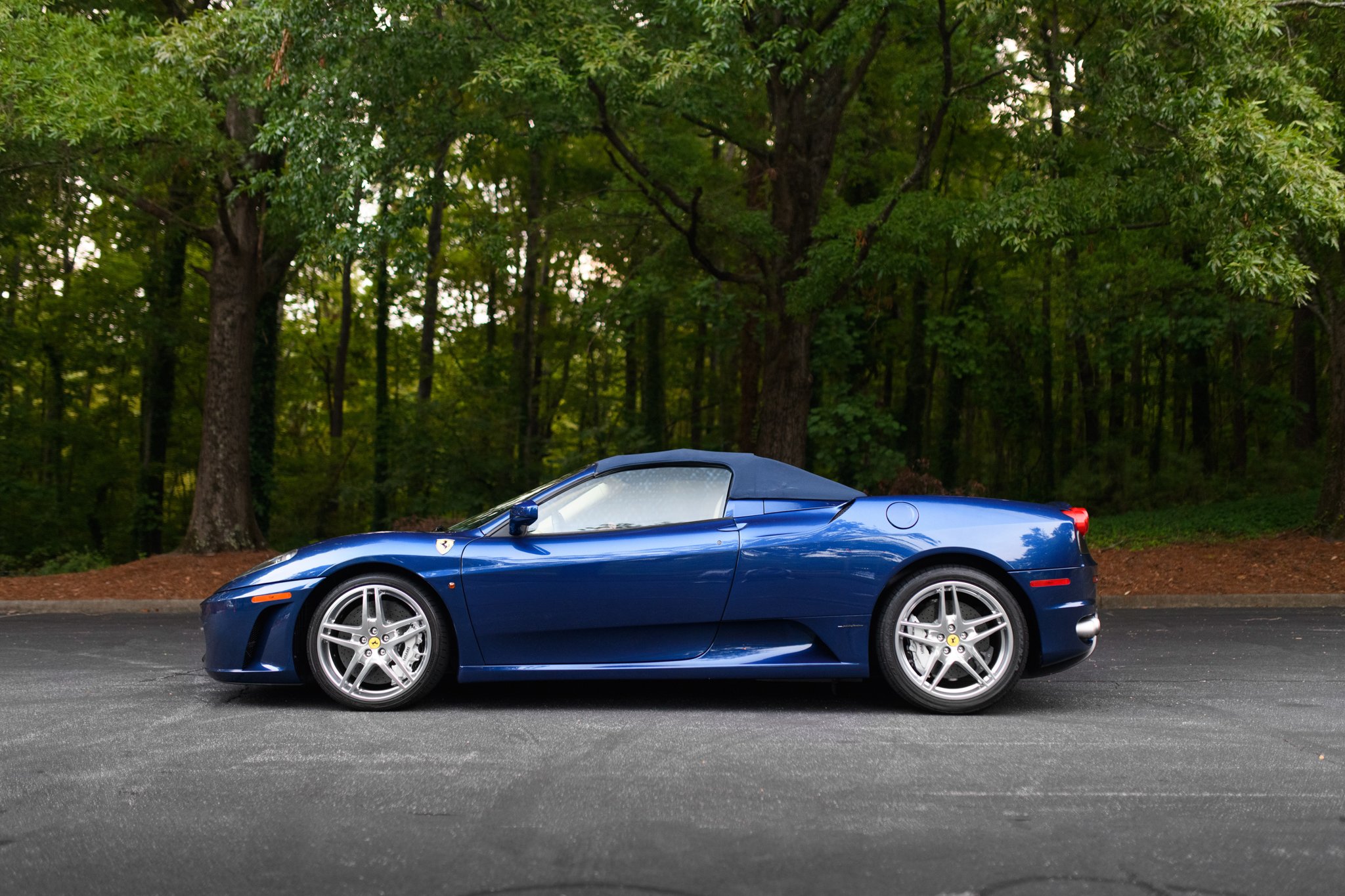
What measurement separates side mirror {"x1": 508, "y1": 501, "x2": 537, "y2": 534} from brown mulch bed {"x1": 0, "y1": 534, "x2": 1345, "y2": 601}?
704cm

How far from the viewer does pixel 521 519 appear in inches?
219

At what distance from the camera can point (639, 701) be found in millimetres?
5828

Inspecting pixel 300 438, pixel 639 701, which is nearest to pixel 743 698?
pixel 639 701

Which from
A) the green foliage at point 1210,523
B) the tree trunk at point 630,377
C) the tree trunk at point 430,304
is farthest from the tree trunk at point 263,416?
the green foliage at point 1210,523

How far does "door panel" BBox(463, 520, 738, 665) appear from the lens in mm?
5438

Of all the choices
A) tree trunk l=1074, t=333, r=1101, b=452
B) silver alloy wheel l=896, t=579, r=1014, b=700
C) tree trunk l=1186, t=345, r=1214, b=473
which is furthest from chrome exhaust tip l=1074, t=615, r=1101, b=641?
tree trunk l=1074, t=333, r=1101, b=452

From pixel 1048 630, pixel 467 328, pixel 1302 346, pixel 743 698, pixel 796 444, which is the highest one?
pixel 467 328

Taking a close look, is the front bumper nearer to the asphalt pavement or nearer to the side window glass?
→ the asphalt pavement

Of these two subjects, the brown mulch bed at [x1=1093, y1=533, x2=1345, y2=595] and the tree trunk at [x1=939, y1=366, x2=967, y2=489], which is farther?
the tree trunk at [x1=939, y1=366, x2=967, y2=489]

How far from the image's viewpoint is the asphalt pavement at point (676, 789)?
3260 mm

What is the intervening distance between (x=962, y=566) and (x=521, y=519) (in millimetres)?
2141

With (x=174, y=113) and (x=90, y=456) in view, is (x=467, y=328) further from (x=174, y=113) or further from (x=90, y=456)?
(x=174, y=113)

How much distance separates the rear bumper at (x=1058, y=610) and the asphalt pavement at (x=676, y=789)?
33cm

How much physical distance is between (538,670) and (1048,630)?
2.44 metres
